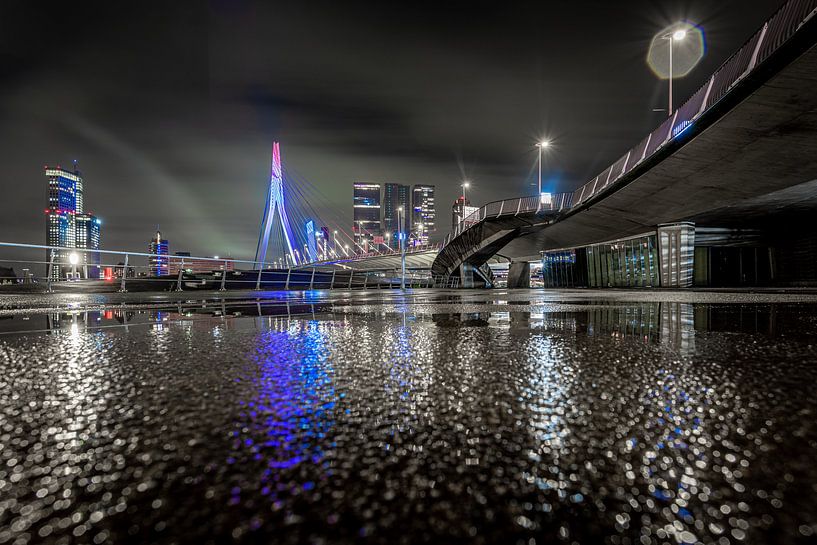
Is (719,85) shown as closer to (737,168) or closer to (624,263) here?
(737,168)

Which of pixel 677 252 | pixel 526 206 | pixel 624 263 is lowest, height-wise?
pixel 624 263

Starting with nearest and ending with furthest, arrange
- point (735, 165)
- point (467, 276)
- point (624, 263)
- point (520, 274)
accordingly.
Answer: point (735, 165)
point (624, 263)
point (467, 276)
point (520, 274)

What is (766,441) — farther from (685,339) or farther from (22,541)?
(685,339)

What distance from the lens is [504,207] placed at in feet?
111

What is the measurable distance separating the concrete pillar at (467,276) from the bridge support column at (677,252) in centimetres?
2116

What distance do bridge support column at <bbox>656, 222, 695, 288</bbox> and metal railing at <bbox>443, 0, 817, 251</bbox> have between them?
6.17 metres

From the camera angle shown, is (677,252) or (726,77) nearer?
(726,77)

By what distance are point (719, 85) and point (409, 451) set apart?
1823cm

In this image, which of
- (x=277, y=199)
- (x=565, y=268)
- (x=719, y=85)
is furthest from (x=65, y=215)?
(x=719, y=85)

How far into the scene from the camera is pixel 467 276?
47250 mm

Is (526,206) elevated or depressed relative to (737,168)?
elevated

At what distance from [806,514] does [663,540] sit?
27 centimetres

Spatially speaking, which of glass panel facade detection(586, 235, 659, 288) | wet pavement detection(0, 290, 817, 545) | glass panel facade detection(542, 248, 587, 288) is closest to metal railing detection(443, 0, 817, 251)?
glass panel facade detection(586, 235, 659, 288)

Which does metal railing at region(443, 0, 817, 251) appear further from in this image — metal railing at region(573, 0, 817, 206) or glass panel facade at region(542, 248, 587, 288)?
Answer: glass panel facade at region(542, 248, 587, 288)
